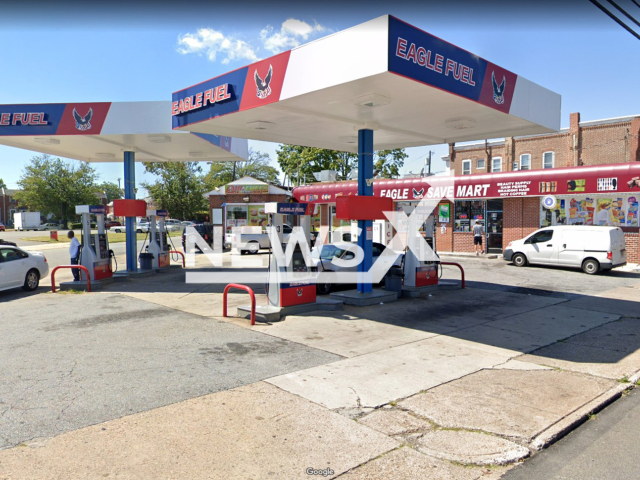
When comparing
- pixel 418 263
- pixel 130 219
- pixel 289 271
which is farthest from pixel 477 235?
pixel 130 219

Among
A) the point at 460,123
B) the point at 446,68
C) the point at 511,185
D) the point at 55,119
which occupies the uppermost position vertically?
the point at 55,119

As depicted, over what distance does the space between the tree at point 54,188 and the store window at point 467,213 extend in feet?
171

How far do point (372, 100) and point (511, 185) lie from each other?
1553 centimetres

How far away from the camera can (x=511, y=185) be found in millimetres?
22328

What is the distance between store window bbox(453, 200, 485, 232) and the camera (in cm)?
2427

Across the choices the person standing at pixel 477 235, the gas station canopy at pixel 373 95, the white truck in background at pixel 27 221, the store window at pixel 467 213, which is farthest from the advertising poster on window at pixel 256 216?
the white truck in background at pixel 27 221

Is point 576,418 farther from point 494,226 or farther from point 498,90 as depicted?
point 494,226

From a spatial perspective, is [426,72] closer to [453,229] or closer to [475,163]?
[453,229]

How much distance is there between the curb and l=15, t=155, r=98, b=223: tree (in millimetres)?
65066

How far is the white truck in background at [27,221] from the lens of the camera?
66188 mm

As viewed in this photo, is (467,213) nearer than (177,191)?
Yes

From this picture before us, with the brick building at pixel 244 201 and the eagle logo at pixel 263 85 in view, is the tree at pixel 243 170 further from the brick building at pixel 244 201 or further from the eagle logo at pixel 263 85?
the eagle logo at pixel 263 85

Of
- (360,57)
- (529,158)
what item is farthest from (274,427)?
(529,158)

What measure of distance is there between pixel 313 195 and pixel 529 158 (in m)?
21.4
